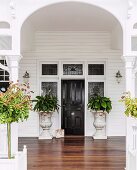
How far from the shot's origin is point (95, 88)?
1073 centimetres

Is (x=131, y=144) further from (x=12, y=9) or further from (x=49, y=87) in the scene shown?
(x=49, y=87)

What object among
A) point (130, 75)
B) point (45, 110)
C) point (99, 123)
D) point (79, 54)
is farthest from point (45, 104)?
point (130, 75)

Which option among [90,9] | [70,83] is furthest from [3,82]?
[90,9]

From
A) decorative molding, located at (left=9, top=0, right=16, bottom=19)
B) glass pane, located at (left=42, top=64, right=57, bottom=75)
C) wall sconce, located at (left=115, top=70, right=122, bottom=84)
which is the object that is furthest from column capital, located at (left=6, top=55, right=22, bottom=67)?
wall sconce, located at (left=115, top=70, right=122, bottom=84)

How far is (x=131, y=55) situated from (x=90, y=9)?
1.79 m

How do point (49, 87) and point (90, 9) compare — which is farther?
point (49, 87)

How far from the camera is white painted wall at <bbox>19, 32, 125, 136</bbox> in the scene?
1055 centimetres

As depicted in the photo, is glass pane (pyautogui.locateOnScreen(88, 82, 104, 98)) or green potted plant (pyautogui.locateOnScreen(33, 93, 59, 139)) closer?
green potted plant (pyautogui.locateOnScreen(33, 93, 59, 139))

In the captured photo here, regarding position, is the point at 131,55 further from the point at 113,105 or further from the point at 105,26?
the point at 113,105

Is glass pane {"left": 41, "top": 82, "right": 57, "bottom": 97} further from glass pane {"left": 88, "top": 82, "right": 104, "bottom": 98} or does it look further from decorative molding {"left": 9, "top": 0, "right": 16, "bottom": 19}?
decorative molding {"left": 9, "top": 0, "right": 16, "bottom": 19}

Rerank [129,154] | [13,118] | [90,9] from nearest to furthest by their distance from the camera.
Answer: [13,118], [129,154], [90,9]

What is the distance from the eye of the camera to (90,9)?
23.9 ft

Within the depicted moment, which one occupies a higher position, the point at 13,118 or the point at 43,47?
the point at 43,47

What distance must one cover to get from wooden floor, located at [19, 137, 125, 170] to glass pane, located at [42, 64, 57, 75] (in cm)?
221
